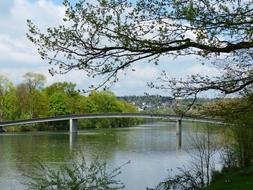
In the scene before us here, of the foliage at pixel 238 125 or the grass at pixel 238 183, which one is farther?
the grass at pixel 238 183

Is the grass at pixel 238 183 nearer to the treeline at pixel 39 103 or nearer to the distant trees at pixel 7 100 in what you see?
the treeline at pixel 39 103

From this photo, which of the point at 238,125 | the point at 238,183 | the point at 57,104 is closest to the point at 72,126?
the point at 57,104

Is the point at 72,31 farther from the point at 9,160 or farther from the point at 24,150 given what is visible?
the point at 24,150

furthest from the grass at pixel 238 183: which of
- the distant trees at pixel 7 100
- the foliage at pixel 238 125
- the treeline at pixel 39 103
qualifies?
the distant trees at pixel 7 100

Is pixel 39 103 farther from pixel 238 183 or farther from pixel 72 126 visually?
pixel 238 183

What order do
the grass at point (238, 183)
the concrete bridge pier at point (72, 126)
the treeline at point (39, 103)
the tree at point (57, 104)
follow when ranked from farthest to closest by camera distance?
the tree at point (57, 104) → the treeline at point (39, 103) → the concrete bridge pier at point (72, 126) → the grass at point (238, 183)

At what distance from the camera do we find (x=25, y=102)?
74688mm

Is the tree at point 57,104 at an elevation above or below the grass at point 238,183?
above

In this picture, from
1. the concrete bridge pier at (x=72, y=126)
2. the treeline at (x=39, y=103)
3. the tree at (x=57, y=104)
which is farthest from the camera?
the tree at (x=57, y=104)

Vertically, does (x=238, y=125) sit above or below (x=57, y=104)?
below

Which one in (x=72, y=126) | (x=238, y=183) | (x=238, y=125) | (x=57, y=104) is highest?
(x=57, y=104)

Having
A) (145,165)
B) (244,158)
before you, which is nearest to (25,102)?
(145,165)

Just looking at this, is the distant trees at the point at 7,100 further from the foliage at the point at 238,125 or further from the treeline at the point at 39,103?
the foliage at the point at 238,125

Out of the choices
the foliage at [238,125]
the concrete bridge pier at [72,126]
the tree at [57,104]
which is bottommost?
the concrete bridge pier at [72,126]
